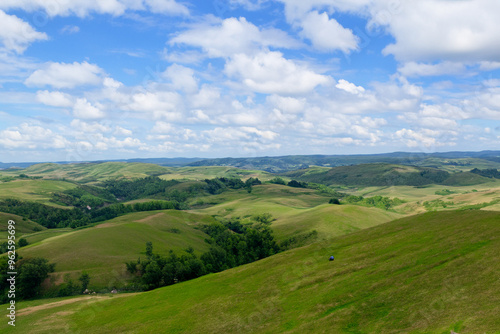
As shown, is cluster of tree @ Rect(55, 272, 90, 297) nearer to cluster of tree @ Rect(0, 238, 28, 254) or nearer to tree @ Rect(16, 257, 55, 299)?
tree @ Rect(16, 257, 55, 299)

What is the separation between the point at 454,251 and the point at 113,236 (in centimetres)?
15021

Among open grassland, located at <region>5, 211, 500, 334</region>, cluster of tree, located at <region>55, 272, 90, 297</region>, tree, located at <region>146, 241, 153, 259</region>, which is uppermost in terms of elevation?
open grassland, located at <region>5, 211, 500, 334</region>

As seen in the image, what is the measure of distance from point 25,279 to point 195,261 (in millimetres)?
56134

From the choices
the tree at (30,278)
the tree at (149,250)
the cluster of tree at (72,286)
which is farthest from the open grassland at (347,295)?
the tree at (149,250)

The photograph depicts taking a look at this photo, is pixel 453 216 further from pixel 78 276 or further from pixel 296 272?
pixel 78 276

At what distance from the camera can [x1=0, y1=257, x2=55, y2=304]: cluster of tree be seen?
4193 inches

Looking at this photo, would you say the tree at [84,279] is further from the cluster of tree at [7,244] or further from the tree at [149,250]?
the cluster of tree at [7,244]

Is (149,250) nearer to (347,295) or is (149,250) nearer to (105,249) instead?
(105,249)

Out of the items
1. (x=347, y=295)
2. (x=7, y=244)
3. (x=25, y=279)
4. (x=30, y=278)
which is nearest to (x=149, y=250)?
(x=30, y=278)

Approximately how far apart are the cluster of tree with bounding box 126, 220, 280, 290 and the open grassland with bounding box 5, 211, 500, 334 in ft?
67.6

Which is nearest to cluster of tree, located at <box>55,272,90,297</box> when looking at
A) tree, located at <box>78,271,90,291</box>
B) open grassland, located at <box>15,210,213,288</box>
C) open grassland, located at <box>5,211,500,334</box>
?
tree, located at <box>78,271,90,291</box>

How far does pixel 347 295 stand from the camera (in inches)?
2029

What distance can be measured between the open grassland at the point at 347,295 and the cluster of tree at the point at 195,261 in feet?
67.6

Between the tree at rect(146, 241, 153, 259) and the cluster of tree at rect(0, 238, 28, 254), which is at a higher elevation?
the tree at rect(146, 241, 153, 259)
